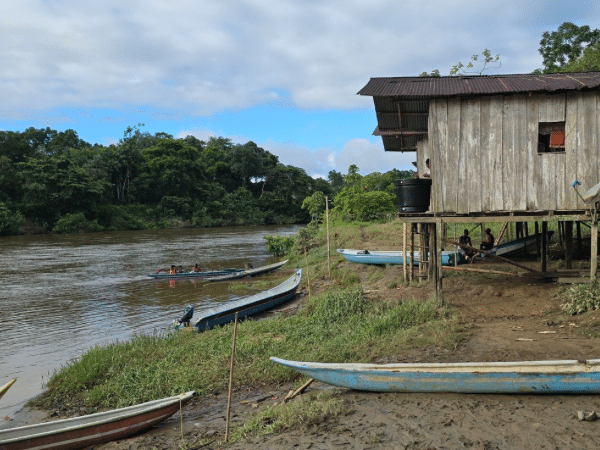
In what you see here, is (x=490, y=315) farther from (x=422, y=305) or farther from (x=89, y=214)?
(x=89, y=214)

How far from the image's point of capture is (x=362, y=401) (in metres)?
6.34

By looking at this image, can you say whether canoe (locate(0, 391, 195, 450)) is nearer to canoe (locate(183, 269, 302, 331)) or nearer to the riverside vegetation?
the riverside vegetation

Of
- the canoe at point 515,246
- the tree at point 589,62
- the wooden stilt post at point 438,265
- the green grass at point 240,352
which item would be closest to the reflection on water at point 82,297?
the green grass at point 240,352

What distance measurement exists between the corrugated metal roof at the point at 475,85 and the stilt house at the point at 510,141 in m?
0.02

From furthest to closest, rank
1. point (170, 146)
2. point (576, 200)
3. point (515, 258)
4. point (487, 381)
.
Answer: point (170, 146)
point (515, 258)
point (576, 200)
point (487, 381)

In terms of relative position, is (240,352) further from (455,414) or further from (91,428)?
(455,414)

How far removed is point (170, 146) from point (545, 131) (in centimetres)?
5993

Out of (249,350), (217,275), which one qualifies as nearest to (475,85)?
(249,350)

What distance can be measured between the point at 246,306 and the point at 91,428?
7.14m

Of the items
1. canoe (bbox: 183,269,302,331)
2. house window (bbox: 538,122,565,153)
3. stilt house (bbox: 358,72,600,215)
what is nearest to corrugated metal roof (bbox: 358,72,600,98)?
stilt house (bbox: 358,72,600,215)

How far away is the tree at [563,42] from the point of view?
3400 centimetres

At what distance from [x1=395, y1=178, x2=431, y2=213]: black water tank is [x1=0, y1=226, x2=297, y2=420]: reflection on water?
742 centimetres

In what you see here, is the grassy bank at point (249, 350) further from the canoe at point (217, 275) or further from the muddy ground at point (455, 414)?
the canoe at point (217, 275)

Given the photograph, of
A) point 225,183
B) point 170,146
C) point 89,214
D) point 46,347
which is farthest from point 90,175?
point 46,347
